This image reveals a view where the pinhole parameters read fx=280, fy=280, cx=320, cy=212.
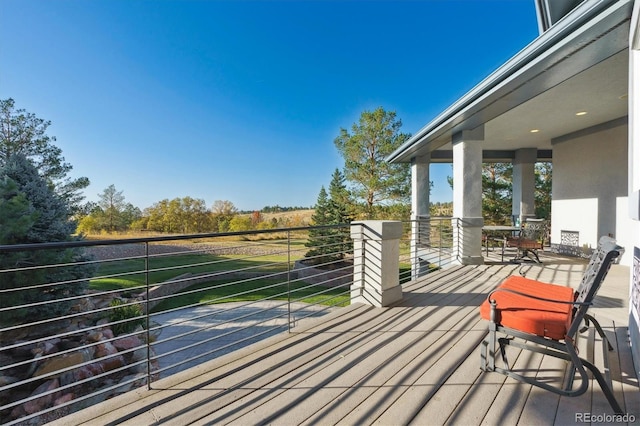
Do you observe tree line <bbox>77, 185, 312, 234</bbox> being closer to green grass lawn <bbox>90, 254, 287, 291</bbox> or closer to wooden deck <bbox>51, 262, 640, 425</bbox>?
green grass lawn <bbox>90, 254, 287, 291</bbox>

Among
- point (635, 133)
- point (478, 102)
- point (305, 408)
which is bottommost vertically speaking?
point (305, 408)

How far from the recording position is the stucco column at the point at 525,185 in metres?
8.94

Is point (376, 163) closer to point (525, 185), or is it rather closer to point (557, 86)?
point (525, 185)

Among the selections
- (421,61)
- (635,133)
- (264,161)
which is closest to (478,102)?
(635,133)

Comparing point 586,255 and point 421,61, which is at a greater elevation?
point 421,61

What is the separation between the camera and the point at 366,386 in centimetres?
187

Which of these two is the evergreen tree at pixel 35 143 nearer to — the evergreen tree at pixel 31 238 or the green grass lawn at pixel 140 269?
the green grass lawn at pixel 140 269

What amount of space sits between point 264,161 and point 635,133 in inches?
1113

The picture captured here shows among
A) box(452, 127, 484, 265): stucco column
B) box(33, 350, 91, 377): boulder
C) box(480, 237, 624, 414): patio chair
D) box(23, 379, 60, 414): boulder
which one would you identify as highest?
box(452, 127, 484, 265): stucco column

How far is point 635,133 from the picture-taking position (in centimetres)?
230

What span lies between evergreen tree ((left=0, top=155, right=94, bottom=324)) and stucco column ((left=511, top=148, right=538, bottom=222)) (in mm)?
11665

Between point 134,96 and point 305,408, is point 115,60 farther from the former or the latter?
point 305,408

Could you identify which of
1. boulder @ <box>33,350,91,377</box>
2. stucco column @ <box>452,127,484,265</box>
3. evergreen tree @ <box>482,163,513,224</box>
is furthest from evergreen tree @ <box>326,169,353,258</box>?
boulder @ <box>33,350,91,377</box>

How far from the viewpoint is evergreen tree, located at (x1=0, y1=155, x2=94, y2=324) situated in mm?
5297
